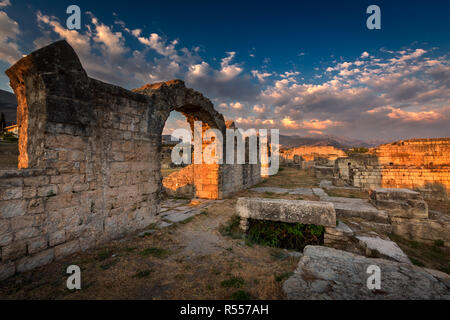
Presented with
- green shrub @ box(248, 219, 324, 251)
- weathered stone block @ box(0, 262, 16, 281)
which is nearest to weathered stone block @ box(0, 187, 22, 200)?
weathered stone block @ box(0, 262, 16, 281)

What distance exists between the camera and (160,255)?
353cm

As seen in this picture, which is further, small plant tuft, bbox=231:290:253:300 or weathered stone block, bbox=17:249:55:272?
weathered stone block, bbox=17:249:55:272

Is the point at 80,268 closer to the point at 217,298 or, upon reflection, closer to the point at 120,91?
the point at 217,298

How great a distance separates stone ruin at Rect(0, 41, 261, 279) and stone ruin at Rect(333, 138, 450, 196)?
430 inches

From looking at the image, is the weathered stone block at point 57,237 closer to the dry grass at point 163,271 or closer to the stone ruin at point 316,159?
the dry grass at point 163,271

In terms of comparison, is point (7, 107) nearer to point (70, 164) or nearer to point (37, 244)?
point (70, 164)

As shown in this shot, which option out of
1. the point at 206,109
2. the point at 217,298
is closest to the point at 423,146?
the point at 206,109

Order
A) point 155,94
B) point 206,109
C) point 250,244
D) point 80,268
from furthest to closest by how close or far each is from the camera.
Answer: point 206,109 < point 155,94 < point 250,244 < point 80,268

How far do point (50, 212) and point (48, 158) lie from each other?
3.06 ft

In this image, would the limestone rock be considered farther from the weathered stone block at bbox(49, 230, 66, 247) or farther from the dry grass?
the weathered stone block at bbox(49, 230, 66, 247)

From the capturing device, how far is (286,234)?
176 inches

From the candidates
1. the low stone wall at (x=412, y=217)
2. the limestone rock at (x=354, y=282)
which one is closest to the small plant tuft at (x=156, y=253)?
the limestone rock at (x=354, y=282)

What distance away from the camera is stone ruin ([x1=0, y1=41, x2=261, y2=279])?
9.50 feet

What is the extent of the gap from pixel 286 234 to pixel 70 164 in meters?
4.84
